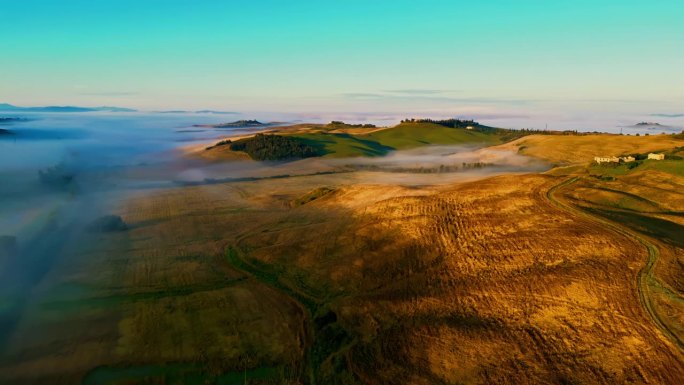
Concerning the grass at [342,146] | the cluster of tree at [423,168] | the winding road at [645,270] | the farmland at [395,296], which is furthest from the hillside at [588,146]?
the winding road at [645,270]

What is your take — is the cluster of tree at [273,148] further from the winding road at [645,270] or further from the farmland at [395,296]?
the winding road at [645,270]

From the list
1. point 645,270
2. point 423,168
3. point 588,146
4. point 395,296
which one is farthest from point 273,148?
point 645,270

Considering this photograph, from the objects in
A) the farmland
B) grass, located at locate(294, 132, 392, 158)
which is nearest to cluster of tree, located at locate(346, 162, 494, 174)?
grass, located at locate(294, 132, 392, 158)

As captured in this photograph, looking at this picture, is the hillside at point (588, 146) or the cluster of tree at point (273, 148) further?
the cluster of tree at point (273, 148)

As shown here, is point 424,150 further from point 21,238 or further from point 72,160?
point 21,238

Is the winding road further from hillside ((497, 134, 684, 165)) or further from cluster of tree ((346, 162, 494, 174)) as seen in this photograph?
cluster of tree ((346, 162, 494, 174))

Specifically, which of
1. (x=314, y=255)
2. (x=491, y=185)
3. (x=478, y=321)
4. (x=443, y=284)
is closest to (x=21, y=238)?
(x=314, y=255)
